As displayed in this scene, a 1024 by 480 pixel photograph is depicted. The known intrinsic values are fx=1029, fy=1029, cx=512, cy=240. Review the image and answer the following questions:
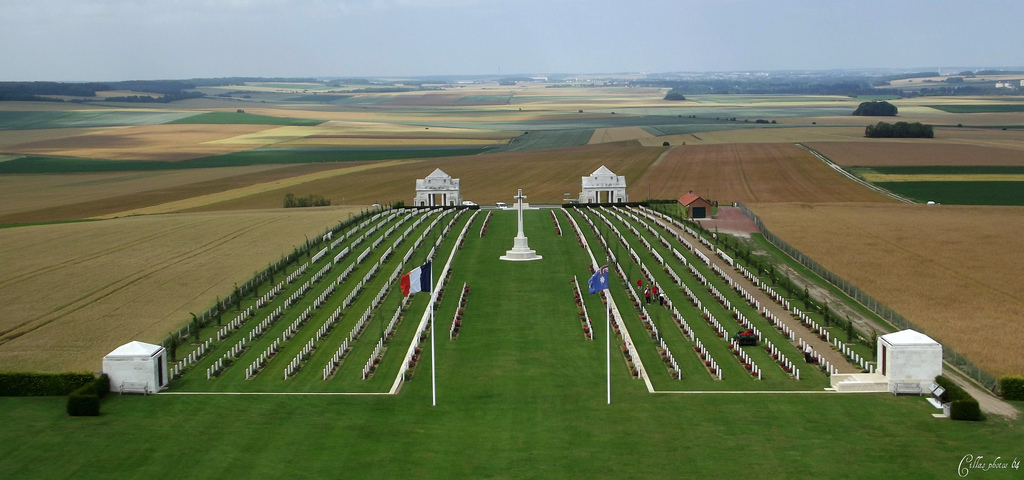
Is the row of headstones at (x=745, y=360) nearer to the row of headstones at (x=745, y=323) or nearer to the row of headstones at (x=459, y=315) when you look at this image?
the row of headstones at (x=745, y=323)

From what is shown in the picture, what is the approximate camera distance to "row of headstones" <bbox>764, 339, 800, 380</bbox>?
35969 mm

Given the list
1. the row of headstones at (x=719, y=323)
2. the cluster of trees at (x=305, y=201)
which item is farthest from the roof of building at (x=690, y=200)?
the cluster of trees at (x=305, y=201)

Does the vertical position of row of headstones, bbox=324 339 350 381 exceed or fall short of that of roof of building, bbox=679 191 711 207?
it falls short

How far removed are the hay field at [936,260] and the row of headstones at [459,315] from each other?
62.6 feet

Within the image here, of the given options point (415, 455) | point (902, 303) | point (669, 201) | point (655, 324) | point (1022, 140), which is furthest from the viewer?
point (1022, 140)

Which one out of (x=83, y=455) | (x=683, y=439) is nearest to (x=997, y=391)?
(x=683, y=439)

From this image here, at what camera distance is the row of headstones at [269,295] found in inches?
1897

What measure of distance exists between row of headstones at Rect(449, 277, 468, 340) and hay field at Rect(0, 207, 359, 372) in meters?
11.6

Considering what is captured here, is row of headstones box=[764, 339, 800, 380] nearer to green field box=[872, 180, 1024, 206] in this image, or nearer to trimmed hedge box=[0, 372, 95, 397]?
trimmed hedge box=[0, 372, 95, 397]

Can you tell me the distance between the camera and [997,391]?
32781 mm

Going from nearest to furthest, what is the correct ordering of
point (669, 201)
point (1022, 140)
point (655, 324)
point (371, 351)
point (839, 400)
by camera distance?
point (839, 400), point (371, 351), point (655, 324), point (669, 201), point (1022, 140)

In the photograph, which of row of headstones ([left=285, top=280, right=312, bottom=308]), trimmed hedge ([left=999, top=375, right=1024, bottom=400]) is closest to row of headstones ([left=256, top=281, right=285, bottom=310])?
row of headstones ([left=285, top=280, right=312, bottom=308])

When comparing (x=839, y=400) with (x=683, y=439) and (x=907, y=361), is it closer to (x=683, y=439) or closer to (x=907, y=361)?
(x=907, y=361)

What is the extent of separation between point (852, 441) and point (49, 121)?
624ft
